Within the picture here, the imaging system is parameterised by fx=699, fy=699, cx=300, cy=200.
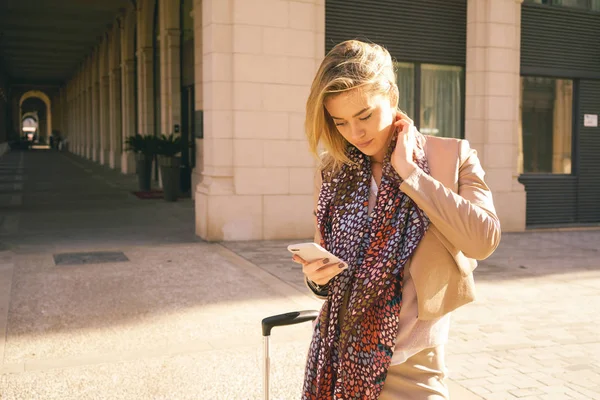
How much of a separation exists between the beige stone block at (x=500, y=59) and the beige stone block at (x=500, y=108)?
1.69ft

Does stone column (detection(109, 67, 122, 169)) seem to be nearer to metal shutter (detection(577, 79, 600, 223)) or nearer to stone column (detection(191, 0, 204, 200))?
stone column (detection(191, 0, 204, 200))

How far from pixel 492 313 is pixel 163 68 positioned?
48.1 feet

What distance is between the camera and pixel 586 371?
15.6ft

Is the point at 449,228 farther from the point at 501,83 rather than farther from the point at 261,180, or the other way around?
the point at 501,83

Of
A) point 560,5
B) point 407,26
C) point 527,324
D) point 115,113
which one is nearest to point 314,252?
point 527,324

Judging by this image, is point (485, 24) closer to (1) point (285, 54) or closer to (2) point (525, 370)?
(1) point (285, 54)

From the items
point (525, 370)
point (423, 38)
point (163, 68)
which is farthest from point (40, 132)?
point (525, 370)

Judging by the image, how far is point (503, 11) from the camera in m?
12.4

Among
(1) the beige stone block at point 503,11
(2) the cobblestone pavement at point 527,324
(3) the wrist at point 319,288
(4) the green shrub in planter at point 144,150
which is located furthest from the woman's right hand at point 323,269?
(4) the green shrub in planter at point 144,150

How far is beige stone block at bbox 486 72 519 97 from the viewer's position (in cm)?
1239

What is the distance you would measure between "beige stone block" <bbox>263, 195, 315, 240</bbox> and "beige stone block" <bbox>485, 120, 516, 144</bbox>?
360 cm

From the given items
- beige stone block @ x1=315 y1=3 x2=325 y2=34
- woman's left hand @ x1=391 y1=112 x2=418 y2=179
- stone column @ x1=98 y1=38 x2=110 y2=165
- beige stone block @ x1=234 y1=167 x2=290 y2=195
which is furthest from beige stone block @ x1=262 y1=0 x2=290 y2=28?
stone column @ x1=98 y1=38 x2=110 y2=165

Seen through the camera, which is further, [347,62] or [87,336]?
[87,336]

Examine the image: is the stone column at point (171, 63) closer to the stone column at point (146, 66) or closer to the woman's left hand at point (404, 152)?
the stone column at point (146, 66)
